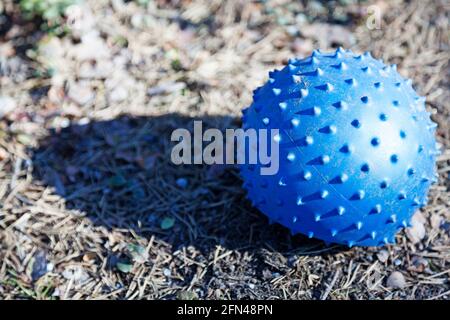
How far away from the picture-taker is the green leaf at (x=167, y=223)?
3352 mm

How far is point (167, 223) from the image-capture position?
337 cm

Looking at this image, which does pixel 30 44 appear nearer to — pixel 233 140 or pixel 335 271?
pixel 233 140

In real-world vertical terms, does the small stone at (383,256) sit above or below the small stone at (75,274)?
above

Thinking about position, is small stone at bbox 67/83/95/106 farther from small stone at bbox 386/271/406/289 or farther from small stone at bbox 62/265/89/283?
small stone at bbox 386/271/406/289

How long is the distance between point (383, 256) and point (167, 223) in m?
1.21

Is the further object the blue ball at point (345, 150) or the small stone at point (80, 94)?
the small stone at point (80, 94)

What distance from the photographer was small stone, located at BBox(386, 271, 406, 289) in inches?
122

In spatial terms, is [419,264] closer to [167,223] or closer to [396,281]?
[396,281]

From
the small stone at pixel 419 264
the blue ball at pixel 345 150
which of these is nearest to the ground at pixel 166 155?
the small stone at pixel 419 264

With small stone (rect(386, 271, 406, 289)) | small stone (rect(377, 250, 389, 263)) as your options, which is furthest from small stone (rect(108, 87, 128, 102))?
small stone (rect(386, 271, 406, 289))

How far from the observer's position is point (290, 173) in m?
2.79

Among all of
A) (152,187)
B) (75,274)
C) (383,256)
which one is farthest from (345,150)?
(75,274)

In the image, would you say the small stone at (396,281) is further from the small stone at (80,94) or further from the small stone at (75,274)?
the small stone at (80,94)
